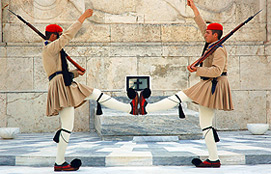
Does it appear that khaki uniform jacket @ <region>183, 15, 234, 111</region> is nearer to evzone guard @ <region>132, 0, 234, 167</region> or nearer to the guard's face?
evzone guard @ <region>132, 0, 234, 167</region>

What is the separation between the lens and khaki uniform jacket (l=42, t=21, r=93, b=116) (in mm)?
4172

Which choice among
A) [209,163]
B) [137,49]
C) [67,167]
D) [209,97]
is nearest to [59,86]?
[67,167]

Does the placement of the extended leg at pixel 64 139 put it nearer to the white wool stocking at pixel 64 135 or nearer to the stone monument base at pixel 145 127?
the white wool stocking at pixel 64 135

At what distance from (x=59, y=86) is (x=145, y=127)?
10.2 ft

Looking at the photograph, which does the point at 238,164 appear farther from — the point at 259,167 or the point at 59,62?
the point at 59,62

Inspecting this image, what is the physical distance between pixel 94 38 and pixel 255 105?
16.1ft

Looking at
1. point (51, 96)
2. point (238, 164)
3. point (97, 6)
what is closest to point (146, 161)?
point (238, 164)

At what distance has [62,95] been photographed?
13.8ft

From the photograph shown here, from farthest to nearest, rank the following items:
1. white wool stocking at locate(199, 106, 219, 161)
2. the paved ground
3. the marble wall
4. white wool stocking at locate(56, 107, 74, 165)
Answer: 1. the marble wall
2. white wool stocking at locate(199, 106, 219, 161)
3. white wool stocking at locate(56, 107, 74, 165)
4. the paved ground

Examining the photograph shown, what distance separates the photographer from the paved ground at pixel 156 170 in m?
4.10

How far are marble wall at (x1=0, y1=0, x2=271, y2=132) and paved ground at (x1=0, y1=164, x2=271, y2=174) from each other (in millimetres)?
4694

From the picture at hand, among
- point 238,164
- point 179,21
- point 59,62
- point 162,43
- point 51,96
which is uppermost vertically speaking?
point 179,21

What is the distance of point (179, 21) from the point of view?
9.49 metres

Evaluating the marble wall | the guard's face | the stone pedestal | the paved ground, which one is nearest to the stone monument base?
the stone pedestal
